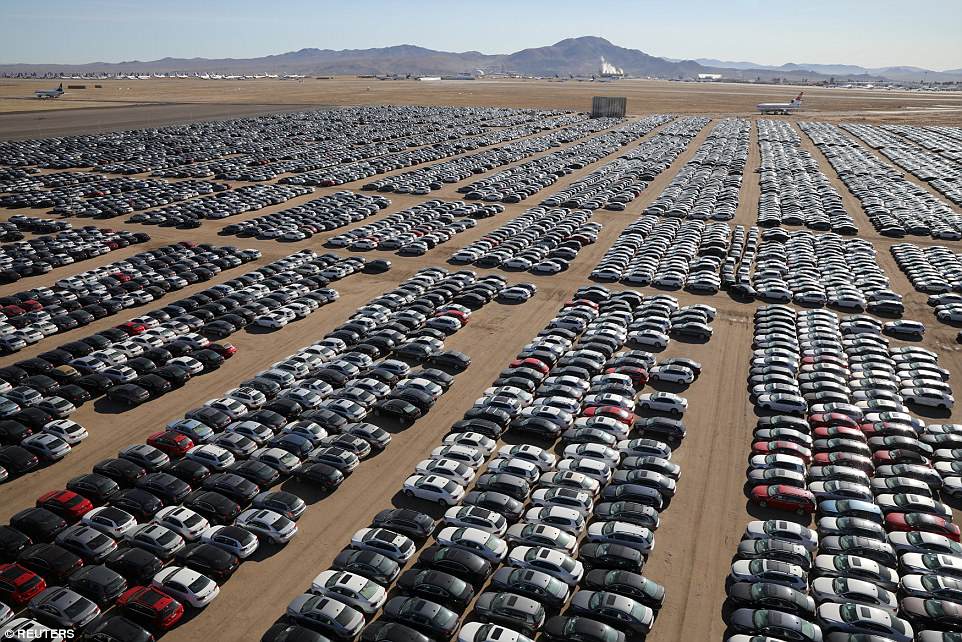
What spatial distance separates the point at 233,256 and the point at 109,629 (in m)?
43.8

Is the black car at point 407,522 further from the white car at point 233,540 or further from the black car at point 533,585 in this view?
the white car at point 233,540

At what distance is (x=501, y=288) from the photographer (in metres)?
52.6

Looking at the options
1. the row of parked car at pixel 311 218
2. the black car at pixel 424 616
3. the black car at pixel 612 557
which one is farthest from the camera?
the row of parked car at pixel 311 218

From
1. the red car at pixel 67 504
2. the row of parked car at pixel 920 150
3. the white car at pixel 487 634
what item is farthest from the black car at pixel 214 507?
the row of parked car at pixel 920 150

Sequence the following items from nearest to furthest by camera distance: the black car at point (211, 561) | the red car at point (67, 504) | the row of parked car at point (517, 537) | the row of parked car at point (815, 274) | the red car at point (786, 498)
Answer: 1. the row of parked car at point (517, 537)
2. the black car at point (211, 561)
3. the red car at point (67, 504)
4. the red car at point (786, 498)
5. the row of parked car at point (815, 274)

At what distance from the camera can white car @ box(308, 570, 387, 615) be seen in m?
21.7

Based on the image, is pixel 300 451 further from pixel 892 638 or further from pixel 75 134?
pixel 75 134

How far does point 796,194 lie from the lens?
87.7 metres

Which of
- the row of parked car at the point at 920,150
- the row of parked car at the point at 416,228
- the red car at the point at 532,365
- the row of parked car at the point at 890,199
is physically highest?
the row of parked car at the point at 920,150

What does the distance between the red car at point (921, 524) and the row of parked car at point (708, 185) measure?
55322mm

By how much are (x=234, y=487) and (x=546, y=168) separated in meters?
Result: 91.3

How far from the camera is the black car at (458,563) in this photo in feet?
75.2

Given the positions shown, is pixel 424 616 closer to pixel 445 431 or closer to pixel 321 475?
pixel 321 475

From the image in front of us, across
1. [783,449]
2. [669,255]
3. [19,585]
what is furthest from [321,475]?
[669,255]
